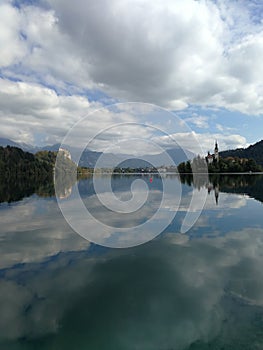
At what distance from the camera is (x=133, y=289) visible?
32.0 feet

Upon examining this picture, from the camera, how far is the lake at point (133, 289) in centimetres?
701

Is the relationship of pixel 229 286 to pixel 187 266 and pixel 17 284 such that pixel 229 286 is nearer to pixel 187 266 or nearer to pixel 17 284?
pixel 187 266

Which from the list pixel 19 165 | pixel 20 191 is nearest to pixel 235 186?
pixel 20 191

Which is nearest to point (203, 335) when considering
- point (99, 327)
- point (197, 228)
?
point (99, 327)

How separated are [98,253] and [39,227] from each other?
8.16m

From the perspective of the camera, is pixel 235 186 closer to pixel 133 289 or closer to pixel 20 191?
pixel 20 191

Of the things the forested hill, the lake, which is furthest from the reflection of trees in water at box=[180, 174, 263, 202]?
the forested hill

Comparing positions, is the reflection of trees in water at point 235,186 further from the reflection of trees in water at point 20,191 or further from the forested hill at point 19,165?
the forested hill at point 19,165

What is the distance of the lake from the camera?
23.0 feet

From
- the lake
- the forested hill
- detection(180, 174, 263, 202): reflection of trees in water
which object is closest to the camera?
the lake

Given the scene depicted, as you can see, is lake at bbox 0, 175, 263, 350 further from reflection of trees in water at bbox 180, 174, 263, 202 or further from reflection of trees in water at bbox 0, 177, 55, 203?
reflection of trees in water at bbox 0, 177, 55, 203

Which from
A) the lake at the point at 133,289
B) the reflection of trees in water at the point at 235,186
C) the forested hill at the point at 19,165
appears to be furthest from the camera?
the forested hill at the point at 19,165

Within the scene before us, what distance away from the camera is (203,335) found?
705cm

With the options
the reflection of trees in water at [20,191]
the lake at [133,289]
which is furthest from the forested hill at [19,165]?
the lake at [133,289]
